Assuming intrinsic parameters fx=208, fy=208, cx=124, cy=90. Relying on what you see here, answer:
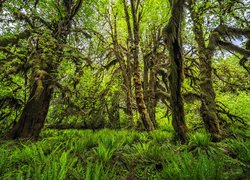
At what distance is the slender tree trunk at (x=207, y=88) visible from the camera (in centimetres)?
641

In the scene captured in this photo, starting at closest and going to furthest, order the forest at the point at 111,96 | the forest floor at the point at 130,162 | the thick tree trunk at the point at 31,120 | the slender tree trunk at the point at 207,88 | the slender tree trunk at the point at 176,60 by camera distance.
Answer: the forest floor at the point at 130,162
the forest at the point at 111,96
the slender tree trunk at the point at 176,60
the slender tree trunk at the point at 207,88
the thick tree trunk at the point at 31,120

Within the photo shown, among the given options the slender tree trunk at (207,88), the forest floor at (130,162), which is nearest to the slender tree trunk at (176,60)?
the forest floor at (130,162)

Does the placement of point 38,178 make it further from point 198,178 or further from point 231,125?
point 231,125

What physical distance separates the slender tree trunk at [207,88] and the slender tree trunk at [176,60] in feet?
3.28

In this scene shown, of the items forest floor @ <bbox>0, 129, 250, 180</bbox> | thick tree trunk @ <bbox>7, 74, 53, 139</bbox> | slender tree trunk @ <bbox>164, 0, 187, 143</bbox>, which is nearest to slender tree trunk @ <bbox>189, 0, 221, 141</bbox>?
forest floor @ <bbox>0, 129, 250, 180</bbox>

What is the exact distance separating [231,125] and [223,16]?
17.5ft

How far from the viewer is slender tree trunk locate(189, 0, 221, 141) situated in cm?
641

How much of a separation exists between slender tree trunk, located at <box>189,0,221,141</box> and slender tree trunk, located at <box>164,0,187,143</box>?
1.00 meters

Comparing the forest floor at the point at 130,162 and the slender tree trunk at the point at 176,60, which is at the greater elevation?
the slender tree trunk at the point at 176,60

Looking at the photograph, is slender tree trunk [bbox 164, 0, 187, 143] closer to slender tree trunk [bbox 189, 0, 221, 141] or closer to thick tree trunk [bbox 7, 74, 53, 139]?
slender tree trunk [bbox 189, 0, 221, 141]

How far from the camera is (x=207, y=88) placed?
6.88m

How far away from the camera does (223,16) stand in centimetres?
607

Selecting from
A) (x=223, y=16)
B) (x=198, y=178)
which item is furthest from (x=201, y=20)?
(x=198, y=178)

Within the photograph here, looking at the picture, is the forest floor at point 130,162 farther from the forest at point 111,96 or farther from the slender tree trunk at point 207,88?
the slender tree trunk at point 207,88
